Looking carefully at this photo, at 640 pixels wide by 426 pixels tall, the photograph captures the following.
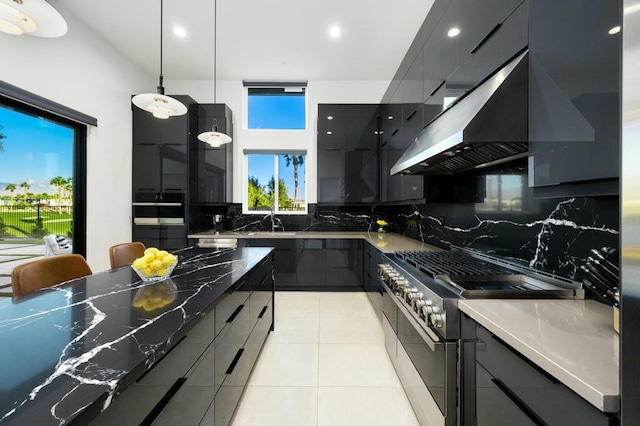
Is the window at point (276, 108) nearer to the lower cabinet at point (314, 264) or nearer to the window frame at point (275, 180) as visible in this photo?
the window frame at point (275, 180)

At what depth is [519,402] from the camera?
2.74ft

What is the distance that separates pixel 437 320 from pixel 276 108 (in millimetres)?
4243

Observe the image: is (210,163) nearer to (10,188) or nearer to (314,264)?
(10,188)

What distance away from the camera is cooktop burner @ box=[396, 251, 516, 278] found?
1.56 m

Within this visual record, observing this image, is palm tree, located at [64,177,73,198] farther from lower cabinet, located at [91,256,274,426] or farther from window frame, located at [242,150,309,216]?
lower cabinet, located at [91,256,274,426]

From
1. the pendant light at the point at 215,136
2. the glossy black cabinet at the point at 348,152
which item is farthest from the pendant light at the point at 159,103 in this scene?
the glossy black cabinet at the point at 348,152

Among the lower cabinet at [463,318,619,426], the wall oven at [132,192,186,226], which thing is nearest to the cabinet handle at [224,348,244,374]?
the lower cabinet at [463,318,619,426]

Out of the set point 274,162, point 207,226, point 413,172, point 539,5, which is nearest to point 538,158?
point 539,5

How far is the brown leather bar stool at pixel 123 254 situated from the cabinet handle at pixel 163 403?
1.67 metres

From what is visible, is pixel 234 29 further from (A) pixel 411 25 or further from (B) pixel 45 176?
(B) pixel 45 176

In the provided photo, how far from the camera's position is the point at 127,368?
0.68 meters

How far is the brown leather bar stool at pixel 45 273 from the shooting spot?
141cm

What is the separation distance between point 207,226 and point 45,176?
6.62 feet

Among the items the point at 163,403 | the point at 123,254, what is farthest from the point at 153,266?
the point at 123,254
